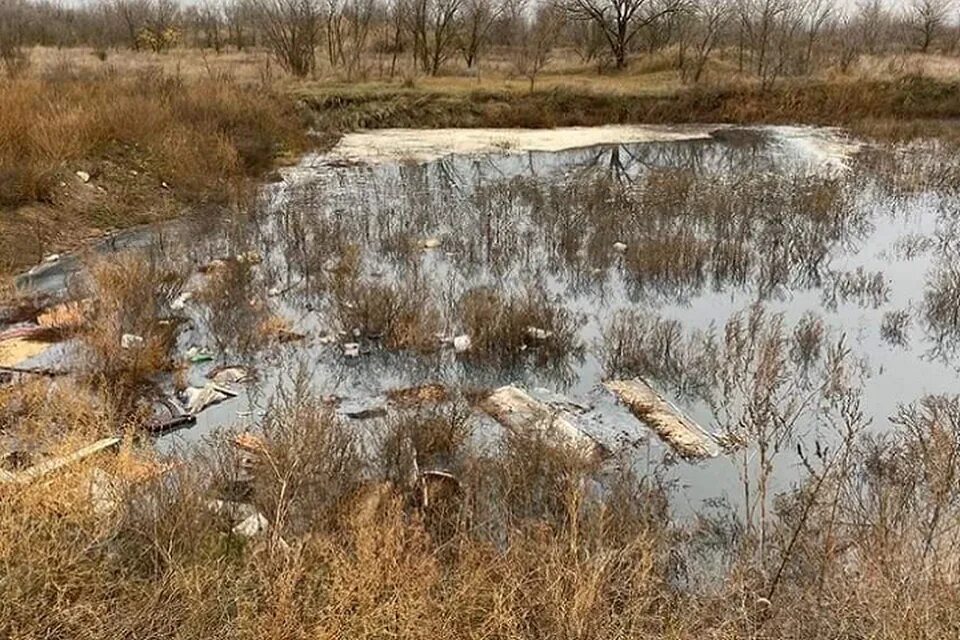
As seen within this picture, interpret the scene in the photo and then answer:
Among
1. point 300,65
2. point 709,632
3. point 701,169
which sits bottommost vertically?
point 709,632

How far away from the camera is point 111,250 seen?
10.3m

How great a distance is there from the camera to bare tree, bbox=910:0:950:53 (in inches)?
1447

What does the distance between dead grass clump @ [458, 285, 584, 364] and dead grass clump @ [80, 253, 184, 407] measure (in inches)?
110

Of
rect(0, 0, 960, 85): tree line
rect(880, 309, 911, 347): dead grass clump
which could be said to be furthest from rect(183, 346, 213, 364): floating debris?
rect(0, 0, 960, 85): tree line

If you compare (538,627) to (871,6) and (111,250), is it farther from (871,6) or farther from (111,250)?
(871,6)

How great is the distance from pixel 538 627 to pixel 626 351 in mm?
3948

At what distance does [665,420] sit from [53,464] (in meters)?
4.19

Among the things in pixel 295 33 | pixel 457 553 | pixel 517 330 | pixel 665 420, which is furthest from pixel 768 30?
pixel 457 553

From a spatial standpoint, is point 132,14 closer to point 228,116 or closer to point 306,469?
point 228,116

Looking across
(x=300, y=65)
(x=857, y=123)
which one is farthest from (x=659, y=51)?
(x=300, y=65)

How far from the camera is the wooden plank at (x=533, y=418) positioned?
17.4ft

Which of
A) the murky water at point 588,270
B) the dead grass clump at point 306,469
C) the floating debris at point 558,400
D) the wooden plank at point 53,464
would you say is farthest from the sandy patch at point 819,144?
the wooden plank at point 53,464

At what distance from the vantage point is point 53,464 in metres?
4.42

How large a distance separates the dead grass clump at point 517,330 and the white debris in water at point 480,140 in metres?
10.0
